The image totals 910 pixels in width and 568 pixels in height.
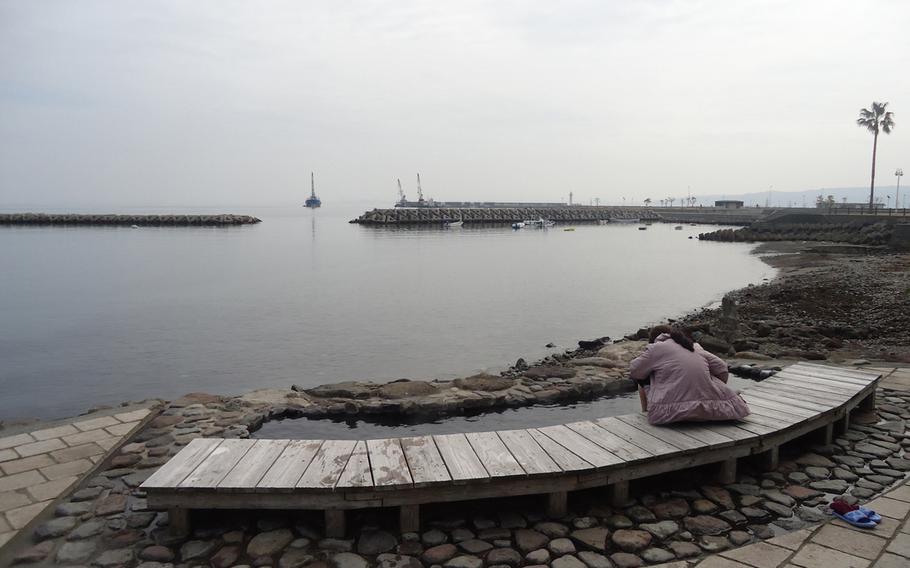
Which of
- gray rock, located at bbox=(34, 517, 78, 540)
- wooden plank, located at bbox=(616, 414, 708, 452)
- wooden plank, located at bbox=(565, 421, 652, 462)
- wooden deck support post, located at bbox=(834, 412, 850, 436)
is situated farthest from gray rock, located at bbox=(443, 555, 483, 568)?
wooden deck support post, located at bbox=(834, 412, 850, 436)

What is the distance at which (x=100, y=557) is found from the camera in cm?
460

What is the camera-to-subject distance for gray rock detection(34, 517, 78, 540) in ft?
16.3

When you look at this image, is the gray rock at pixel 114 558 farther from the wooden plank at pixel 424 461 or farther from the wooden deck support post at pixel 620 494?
the wooden deck support post at pixel 620 494

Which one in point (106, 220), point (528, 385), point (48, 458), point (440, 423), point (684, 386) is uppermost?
point (106, 220)

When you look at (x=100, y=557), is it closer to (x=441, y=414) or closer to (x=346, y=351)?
(x=441, y=414)

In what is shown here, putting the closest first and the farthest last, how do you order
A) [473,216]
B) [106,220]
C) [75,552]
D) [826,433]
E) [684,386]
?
[75,552]
[684,386]
[826,433]
[106,220]
[473,216]

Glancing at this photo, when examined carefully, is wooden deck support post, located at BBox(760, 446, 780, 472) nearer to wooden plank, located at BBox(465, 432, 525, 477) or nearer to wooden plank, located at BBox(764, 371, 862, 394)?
wooden plank, located at BBox(764, 371, 862, 394)

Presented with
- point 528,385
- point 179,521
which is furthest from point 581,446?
point 528,385

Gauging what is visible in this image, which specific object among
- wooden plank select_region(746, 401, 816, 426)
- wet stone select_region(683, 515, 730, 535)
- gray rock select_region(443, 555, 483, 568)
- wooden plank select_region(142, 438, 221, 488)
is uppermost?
wooden plank select_region(746, 401, 816, 426)

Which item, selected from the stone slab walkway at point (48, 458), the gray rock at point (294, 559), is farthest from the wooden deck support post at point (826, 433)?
the stone slab walkway at point (48, 458)

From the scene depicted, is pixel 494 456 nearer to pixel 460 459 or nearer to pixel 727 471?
pixel 460 459

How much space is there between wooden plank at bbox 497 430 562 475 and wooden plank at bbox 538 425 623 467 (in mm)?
242

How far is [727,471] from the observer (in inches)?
221

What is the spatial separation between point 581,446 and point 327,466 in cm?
229
